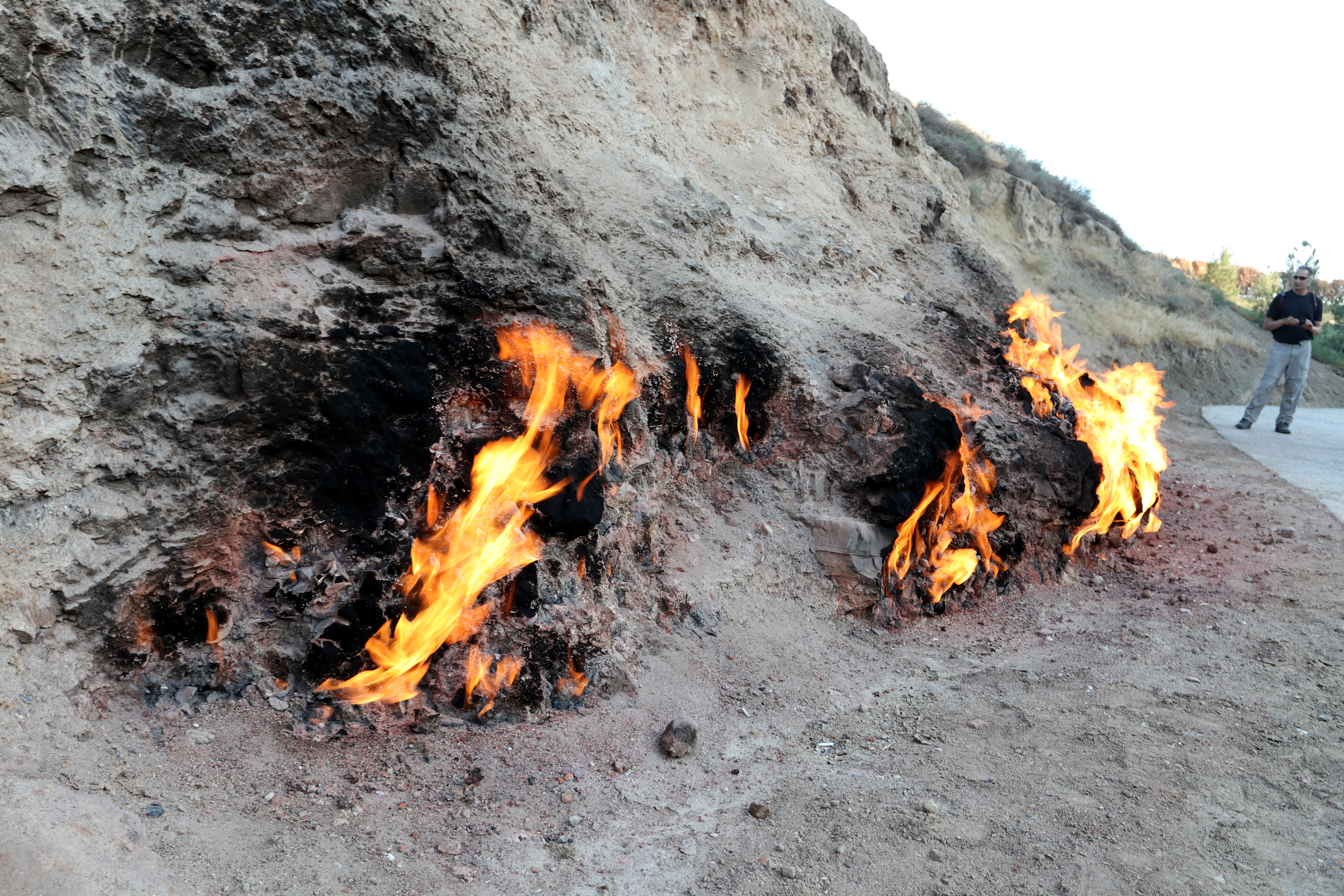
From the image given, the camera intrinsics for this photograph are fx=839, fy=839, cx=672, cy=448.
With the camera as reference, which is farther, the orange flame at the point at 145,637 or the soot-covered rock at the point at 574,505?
the soot-covered rock at the point at 574,505

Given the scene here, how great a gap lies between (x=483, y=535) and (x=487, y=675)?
652 mm

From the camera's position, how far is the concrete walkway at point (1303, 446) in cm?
812

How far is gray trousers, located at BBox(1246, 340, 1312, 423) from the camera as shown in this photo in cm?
967

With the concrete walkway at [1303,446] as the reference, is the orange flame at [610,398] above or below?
below

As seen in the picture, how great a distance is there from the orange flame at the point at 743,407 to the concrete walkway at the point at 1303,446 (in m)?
5.48

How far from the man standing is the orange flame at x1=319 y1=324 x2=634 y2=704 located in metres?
8.92

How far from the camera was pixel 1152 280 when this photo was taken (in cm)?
1714

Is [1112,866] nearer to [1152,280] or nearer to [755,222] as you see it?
[755,222]

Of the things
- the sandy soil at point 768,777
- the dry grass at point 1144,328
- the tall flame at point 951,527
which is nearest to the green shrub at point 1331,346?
the dry grass at point 1144,328

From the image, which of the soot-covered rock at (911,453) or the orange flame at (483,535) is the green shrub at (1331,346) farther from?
the orange flame at (483,535)

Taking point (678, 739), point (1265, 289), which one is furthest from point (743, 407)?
point (1265, 289)

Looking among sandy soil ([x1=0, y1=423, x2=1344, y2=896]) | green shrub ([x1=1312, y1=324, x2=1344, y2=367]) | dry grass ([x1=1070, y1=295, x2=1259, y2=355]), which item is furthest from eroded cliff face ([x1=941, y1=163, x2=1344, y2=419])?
sandy soil ([x1=0, y1=423, x2=1344, y2=896])

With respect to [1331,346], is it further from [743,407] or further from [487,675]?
[487,675]

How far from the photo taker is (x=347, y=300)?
13.0ft
